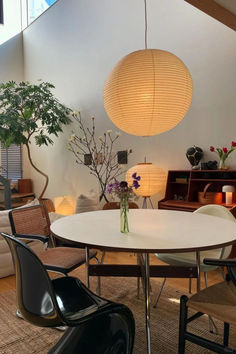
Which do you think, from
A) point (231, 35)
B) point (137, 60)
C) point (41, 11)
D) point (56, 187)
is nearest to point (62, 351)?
point (137, 60)

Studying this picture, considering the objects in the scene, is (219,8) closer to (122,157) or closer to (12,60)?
(122,157)

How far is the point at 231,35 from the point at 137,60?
6.83 feet

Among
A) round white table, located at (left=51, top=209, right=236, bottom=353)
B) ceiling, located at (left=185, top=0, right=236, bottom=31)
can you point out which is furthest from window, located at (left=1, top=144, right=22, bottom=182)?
ceiling, located at (left=185, top=0, right=236, bottom=31)

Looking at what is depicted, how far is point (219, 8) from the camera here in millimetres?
2291

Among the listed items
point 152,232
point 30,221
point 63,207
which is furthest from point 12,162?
point 152,232

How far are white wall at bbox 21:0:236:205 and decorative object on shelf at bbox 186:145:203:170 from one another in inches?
4.3

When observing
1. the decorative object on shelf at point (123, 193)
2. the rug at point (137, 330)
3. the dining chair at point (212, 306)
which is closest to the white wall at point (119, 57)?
the rug at point (137, 330)

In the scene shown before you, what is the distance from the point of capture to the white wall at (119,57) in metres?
3.45

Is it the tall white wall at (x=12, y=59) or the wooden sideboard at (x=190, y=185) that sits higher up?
the tall white wall at (x=12, y=59)

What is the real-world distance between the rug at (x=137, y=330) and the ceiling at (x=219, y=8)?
233 cm

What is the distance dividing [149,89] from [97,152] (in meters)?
3.36

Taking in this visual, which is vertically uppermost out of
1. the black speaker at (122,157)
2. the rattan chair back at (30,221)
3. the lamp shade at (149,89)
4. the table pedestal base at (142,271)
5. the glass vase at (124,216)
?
the lamp shade at (149,89)

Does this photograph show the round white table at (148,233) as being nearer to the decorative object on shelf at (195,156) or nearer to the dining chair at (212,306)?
the dining chair at (212,306)

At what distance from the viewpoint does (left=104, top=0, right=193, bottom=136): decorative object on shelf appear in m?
1.75
